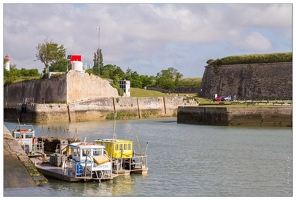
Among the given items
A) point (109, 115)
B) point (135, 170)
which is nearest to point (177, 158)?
point (135, 170)

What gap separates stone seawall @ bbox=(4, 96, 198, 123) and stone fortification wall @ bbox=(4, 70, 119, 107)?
2388 millimetres

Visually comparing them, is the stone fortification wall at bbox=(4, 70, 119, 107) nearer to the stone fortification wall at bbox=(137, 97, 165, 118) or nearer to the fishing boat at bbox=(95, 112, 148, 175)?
the stone fortification wall at bbox=(137, 97, 165, 118)

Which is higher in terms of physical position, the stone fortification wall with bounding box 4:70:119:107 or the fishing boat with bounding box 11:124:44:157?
the stone fortification wall with bounding box 4:70:119:107

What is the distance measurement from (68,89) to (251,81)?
21598 millimetres

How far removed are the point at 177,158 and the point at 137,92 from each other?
137 feet

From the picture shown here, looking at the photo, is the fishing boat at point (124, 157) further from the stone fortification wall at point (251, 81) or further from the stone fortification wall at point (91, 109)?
the stone fortification wall at point (251, 81)

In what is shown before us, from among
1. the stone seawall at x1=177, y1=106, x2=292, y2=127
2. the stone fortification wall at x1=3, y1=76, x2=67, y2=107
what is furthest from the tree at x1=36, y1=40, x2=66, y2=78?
the stone seawall at x1=177, y1=106, x2=292, y2=127

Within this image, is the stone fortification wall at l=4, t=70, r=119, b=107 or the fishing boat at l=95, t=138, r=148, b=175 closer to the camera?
the fishing boat at l=95, t=138, r=148, b=175

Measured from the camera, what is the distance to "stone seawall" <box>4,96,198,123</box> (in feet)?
158

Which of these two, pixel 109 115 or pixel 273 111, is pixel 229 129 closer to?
pixel 273 111

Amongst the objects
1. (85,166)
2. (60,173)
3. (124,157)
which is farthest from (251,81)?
(85,166)

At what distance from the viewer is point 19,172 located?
53.7 feet

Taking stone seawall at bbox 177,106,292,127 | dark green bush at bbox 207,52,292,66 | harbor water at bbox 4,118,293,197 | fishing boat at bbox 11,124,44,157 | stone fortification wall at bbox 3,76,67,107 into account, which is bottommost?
harbor water at bbox 4,118,293,197

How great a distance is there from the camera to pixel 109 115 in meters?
53.6
